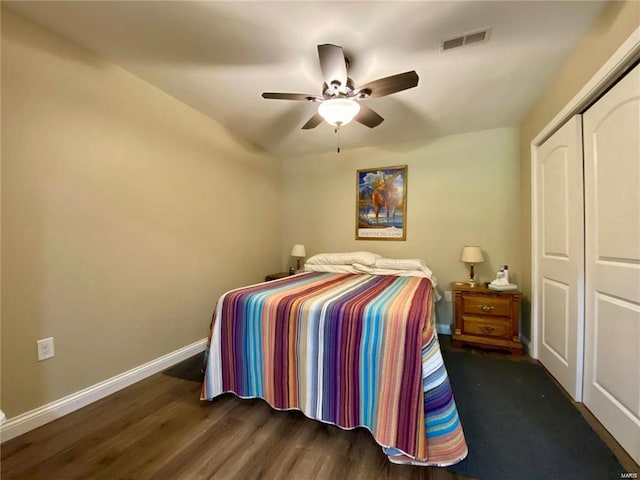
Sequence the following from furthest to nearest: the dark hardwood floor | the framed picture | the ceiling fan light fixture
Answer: the framed picture, the ceiling fan light fixture, the dark hardwood floor

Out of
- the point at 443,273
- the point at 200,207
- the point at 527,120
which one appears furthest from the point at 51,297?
the point at 527,120

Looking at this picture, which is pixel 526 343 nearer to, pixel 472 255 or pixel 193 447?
pixel 472 255

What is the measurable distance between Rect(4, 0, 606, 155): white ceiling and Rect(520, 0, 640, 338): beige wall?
0.24 feet

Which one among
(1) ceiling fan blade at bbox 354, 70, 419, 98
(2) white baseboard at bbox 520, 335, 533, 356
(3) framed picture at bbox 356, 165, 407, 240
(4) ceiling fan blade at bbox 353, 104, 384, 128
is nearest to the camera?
(1) ceiling fan blade at bbox 354, 70, 419, 98

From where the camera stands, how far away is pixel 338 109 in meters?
1.77

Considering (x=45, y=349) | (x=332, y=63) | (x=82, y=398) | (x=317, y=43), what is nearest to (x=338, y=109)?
(x=332, y=63)

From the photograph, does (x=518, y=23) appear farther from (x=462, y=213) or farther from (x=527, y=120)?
(x=462, y=213)

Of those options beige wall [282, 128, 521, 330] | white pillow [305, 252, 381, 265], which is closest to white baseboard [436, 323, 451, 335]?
beige wall [282, 128, 521, 330]

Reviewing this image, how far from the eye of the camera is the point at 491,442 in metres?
1.42

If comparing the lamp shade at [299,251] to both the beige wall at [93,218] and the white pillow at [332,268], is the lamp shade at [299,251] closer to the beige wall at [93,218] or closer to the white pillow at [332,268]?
the white pillow at [332,268]

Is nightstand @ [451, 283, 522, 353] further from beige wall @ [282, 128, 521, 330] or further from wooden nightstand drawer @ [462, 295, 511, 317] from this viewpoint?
beige wall @ [282, 128, 521, 330]

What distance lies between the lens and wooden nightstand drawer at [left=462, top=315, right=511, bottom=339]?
2510 millimetres

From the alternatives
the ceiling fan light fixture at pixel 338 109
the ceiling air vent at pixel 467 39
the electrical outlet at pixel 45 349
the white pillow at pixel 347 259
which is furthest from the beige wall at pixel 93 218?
the ceiling air vent at pixel 467 39

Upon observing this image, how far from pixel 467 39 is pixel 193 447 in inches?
112
